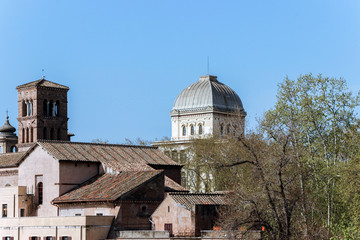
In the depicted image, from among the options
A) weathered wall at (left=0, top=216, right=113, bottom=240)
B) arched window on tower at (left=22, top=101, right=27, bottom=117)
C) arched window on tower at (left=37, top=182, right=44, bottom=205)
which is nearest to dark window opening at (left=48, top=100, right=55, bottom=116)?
arched window on tower at (left=22, top=101, right=27, bottom=117)

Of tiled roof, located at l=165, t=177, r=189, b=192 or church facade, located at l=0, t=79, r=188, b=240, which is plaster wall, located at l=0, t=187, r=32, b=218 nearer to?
church facade, located at l=0, t=79, r=188, b=240

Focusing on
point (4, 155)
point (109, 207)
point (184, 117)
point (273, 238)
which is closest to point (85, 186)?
point (109, 207)

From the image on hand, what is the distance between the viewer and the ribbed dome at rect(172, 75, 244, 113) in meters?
123

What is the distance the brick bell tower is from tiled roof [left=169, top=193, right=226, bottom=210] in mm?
40156

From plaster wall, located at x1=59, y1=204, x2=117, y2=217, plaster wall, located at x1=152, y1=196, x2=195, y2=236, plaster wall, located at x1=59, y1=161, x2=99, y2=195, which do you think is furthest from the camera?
plaster wall, located at x1=59, y1=161, x2=99, y2=195

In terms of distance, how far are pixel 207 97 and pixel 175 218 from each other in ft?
222

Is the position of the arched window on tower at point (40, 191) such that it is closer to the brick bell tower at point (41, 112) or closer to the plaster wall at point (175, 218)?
the plaster wall at point (175, 218)

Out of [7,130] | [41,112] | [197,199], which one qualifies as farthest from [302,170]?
[7,130]

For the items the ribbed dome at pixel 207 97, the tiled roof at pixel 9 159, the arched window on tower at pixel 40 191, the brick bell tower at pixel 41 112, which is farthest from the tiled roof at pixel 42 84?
the ribbed dome at pixel 207 97

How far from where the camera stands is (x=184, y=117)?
413ft

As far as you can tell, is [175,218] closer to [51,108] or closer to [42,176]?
[42,176]

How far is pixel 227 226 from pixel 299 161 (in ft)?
24.8

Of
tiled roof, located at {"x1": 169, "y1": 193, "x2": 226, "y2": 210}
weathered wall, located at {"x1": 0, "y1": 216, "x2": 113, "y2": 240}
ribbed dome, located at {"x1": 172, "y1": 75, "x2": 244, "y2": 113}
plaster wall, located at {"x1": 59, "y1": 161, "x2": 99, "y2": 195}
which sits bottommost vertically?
weathered wall, located at {"x1": 0, "y1": 216, "x2": 113, "y2": 240}

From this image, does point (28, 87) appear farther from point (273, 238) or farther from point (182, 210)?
point (273, 238)
